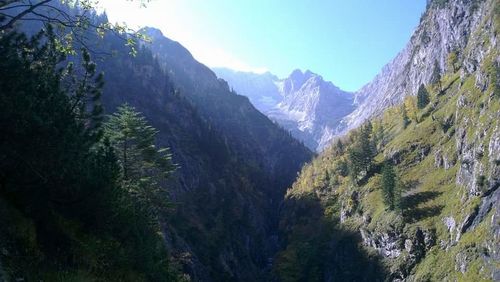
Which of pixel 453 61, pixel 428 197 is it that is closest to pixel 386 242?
pixel 428 197

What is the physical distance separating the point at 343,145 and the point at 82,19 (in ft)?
598

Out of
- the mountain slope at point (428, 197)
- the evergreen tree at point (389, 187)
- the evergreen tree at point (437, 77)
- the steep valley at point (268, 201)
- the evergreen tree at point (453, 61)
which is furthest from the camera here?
the evergreen tree at point (453, 61)

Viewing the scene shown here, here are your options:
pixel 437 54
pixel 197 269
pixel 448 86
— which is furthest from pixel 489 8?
pixel 197 269

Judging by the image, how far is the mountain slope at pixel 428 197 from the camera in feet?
243

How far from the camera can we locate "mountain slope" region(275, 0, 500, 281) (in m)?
74.1

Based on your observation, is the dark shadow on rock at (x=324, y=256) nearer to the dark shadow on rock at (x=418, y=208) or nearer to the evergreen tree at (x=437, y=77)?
the dark shadow on rock at (x=418, y=208)

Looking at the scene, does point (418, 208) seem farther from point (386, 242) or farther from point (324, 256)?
point (324, 256)

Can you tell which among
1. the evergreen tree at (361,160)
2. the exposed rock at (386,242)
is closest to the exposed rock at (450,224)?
the exposed rock at (386,242)

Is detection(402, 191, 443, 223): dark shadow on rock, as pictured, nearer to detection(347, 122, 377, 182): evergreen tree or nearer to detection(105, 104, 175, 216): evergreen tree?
detection(347, 122, 377, 182): evergreen tree

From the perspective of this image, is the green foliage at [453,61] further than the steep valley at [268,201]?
Yes

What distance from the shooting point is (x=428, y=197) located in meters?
94.4

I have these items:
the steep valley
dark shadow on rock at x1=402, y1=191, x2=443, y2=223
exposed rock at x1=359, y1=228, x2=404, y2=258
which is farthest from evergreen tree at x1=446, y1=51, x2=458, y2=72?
exposed rock at x1=359, y1=228, x2=404, y2=258

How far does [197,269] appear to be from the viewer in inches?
3932

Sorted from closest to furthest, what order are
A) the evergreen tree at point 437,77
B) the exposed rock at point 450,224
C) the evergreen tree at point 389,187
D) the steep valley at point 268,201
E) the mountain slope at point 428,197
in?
1. the steep valley at point 268,201
2. the mountain slope at point 428,197
3. the exposed rock at point 450,224
4. the evergreen tree at point 389,187
5. the evergreen tree at point 437,77
